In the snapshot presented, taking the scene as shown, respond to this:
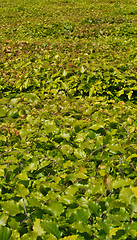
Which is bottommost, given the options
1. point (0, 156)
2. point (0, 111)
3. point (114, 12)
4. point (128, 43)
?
point (0, 156)

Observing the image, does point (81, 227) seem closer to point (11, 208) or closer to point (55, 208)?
point (55, 208)

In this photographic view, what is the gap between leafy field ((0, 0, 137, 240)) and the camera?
1.33m

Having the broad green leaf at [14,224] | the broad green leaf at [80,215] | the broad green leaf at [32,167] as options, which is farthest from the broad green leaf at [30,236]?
the broad green leaf at [32,167]

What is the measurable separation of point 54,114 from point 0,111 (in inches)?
25.0

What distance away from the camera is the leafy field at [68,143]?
1.33m

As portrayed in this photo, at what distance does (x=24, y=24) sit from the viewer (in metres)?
7.41

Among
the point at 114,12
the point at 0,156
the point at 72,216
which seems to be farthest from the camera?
the point at 114,12

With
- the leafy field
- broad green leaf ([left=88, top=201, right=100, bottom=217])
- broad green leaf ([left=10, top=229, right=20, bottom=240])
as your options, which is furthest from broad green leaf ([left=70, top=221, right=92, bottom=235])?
broad green leaf ([left=10, top=229, right=20, bottom=240])

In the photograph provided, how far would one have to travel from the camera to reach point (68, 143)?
7.11 ft

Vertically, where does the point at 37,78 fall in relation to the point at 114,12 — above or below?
below

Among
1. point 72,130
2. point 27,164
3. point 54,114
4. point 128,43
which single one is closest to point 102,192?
point 27,164

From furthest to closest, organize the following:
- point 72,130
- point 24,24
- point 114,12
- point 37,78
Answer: point 114,12 → point 24,24 → point 37,78 → point 72,130

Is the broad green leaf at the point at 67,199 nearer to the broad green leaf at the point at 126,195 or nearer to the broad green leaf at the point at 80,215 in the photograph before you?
the broad green leaf at the point at 80,215

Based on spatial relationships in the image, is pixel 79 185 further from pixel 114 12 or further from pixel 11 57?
pixel 114 12
